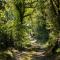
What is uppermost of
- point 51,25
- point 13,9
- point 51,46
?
point 13,9

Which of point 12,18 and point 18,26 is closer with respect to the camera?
point 18,26

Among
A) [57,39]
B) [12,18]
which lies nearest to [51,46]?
[57,39]

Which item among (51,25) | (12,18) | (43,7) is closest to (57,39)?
(51,25)

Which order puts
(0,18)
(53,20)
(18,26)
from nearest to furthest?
(18,26) < (53,20) < (0,18)

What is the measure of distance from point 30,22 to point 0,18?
5.44ft

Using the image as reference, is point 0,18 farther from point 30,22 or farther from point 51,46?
point 51,46

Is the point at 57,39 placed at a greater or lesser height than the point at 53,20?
lesser

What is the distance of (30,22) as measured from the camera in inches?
495

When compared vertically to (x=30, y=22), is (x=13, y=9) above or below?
above

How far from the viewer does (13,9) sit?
433 inches

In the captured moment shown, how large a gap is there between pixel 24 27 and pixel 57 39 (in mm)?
1970

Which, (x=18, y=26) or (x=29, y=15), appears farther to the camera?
(x=29, y=15)

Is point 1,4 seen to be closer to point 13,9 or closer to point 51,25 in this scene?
point 13,9

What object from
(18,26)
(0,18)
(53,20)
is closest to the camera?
(18,26)
